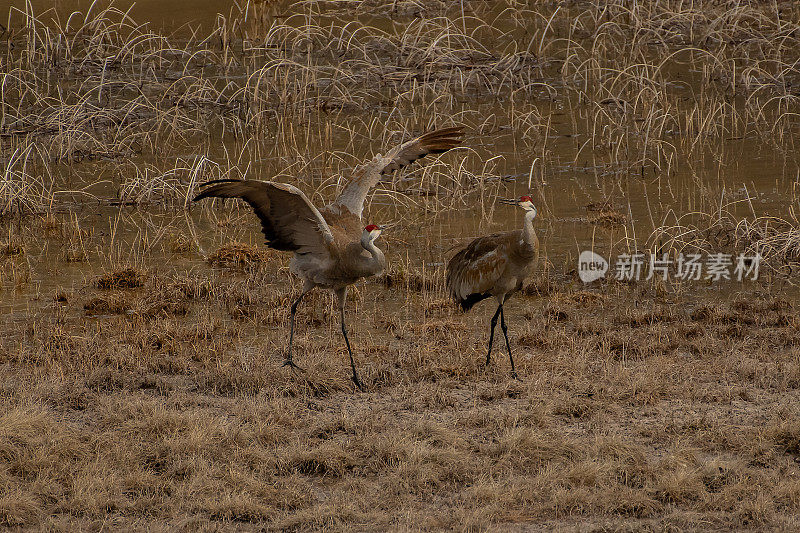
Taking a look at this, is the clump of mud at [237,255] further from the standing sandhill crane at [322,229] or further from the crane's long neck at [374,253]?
the crane's long neck at [374,253]

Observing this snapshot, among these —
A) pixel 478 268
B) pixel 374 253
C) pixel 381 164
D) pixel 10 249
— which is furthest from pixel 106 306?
pixel 478 268

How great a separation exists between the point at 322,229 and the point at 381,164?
2.77 ft

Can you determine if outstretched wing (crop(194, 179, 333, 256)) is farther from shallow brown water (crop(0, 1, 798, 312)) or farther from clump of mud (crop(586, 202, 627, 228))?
clump of mud (crop(586, 202, 627, 228))

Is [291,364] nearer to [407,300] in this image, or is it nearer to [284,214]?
[284,214]

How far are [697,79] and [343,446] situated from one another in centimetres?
974

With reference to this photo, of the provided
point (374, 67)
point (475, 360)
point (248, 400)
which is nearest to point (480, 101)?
point (374, 67)

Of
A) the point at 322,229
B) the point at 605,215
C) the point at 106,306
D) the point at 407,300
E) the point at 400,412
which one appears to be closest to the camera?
the point at 400,412

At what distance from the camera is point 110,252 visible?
9562 millimetres

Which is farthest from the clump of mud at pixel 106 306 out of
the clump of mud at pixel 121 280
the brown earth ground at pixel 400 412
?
the clump of mud at pixel 121 280

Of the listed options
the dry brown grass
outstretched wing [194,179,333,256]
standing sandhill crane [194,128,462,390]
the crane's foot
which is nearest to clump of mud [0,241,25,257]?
the dry brown grass

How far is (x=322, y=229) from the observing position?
711 cm

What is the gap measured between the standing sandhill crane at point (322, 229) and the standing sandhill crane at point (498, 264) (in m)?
0.58

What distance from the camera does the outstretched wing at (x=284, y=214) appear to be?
671 centimetres

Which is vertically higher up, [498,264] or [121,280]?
[498,264]
